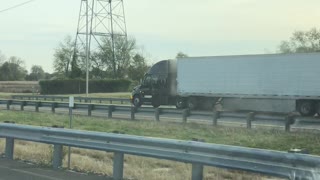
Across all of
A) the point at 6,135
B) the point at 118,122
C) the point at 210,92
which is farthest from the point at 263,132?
the point at 210,92

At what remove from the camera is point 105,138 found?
31.2 ft

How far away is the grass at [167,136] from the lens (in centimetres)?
1045

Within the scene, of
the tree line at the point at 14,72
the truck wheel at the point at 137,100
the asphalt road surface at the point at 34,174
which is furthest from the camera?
the tree line at the point at 14,72

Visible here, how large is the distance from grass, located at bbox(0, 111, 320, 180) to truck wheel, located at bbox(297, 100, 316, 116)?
31.0 feet

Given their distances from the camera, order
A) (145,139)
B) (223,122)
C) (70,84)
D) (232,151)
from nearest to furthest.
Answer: (232,151)
(145,139)
(223,122)
(70,84)

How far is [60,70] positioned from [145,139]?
95292mm

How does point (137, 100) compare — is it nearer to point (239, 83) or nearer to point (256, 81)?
point (239, 83)

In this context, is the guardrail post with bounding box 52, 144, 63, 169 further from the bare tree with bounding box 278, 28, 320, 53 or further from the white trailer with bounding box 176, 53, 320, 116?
the bare tree with bounding box 278, 28, 320, 53

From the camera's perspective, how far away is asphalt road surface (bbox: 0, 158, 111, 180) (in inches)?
375

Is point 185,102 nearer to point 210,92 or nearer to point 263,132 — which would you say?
point 210,92

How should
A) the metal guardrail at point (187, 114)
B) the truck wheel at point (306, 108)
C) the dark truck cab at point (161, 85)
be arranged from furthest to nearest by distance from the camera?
1. the dark truck cab at point (161, 85)
2. the truck wheel at point (306, 108)
3. the metal guardrail at point (187, 114)

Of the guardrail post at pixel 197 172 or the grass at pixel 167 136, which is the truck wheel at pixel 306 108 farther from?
the guardrail post at pixel 197 172

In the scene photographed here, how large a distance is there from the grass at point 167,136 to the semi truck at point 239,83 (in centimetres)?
1003

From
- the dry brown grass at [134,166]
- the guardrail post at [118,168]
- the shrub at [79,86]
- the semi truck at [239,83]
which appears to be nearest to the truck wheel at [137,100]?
the semi truck at [239,83]
